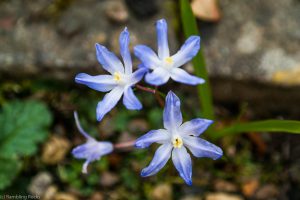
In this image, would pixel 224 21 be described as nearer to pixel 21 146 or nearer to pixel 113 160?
pixel 113 160

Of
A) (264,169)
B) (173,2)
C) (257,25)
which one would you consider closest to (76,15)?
(173,2)

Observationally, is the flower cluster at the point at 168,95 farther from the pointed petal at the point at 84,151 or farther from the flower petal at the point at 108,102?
the pointed petal at the point at 84,151

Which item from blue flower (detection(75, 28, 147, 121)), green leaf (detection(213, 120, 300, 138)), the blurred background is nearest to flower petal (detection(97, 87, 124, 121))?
blue flower (detection(75, 28, 147, 121))

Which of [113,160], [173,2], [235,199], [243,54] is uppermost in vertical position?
[173,2]

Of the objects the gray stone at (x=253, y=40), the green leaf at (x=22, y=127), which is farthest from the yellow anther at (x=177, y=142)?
the green leaf at (x=22, y=127)

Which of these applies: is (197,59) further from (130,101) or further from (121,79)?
(130,101)

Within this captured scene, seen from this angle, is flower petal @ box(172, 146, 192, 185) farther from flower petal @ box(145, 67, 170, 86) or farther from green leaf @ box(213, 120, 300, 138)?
green leaf @ box(213, 120, 300, 138)
